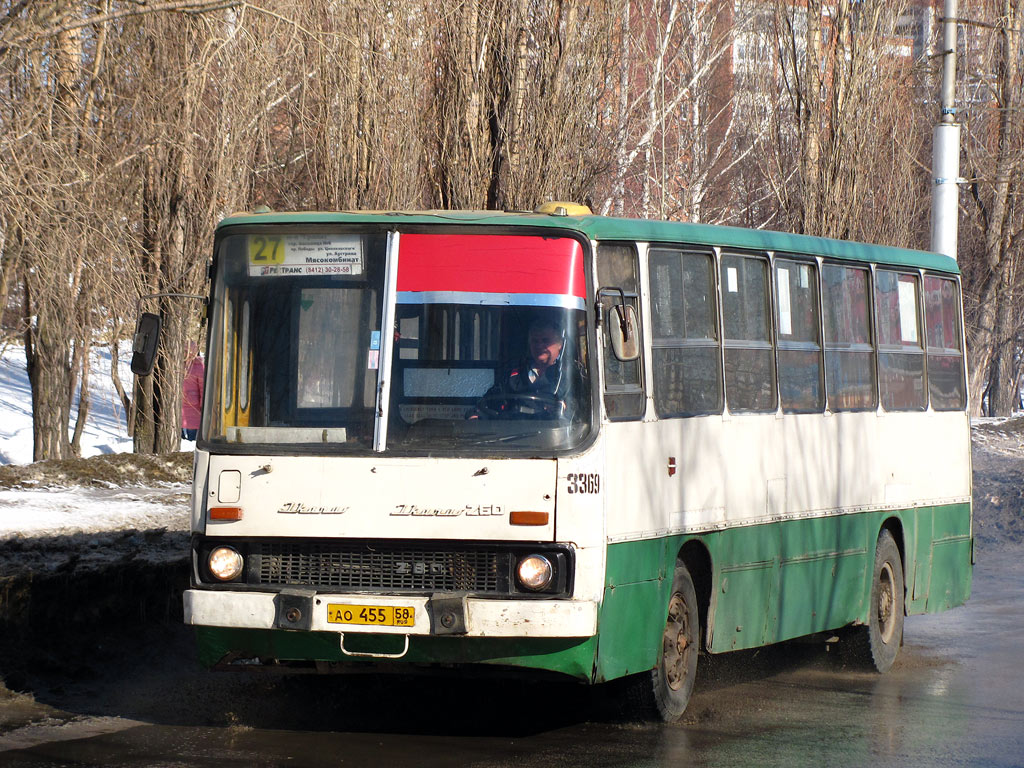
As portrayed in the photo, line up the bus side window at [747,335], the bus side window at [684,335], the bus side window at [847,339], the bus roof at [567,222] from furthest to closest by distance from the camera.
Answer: the bus side window at [847,339]
the bus side window at [747,335]
the bus side window at [684,335]
the bus roof at [567,222]

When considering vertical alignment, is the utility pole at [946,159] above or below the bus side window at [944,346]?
above

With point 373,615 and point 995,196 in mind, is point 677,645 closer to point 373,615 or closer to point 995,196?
point 373,615

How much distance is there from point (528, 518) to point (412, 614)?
0.68 metres

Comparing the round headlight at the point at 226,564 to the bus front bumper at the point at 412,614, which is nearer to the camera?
the bus front bumper at the point at 412,614

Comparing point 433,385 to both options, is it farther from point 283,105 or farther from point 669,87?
point 669,87

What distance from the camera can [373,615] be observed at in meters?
7.96

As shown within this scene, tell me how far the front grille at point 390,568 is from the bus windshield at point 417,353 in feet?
1.54

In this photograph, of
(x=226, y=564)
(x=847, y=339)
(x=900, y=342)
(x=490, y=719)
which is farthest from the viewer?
(x=900, y=342)

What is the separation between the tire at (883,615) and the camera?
11.5 meters

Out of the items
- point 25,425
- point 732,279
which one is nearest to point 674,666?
point 732,279

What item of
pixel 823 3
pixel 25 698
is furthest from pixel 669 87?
pixel 25 698

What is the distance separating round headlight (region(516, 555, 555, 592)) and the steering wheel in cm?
67

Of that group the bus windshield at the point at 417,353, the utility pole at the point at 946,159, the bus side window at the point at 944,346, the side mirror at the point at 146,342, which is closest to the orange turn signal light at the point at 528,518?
the bus windshield at the point at 417,353

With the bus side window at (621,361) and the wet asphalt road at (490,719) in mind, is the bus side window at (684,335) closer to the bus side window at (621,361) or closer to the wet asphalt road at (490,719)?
the bus side window at (621,361)
